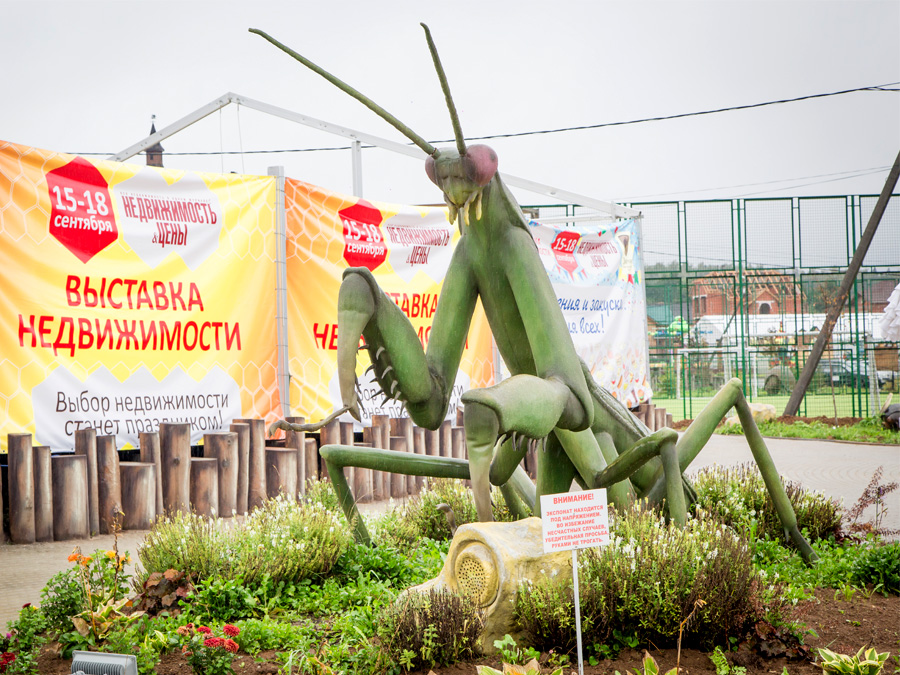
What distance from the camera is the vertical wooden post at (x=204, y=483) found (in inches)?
279

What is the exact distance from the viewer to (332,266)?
27.3 ft

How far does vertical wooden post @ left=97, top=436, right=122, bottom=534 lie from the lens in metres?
6.56

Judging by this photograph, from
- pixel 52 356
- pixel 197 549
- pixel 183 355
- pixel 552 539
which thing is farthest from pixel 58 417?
pixel 552 539

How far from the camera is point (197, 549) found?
4.51 m

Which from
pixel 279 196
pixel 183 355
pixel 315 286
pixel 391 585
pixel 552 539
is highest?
pixel 279 196

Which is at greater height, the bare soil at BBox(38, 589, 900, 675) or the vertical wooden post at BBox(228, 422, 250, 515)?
the vertical wooden post at BBox(228, 422, 250, 515)

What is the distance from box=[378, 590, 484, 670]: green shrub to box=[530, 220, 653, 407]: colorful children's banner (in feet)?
25.0

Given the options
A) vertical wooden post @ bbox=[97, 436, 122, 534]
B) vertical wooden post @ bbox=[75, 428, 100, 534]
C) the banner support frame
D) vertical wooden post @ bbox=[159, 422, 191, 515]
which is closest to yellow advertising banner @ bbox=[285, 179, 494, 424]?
the banner support frame

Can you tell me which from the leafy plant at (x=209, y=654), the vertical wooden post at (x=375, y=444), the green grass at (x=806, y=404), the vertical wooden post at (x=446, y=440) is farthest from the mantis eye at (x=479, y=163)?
the green grass at (x=806, y=404)

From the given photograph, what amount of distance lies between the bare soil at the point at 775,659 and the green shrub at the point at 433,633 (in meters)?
0.05

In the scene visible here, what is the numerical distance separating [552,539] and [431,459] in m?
0.98

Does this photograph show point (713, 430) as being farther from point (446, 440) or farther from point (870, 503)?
point (446, 440)

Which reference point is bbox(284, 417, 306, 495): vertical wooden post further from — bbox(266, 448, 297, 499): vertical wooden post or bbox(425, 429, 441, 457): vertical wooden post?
bbox(425, 429, 441, 457): vertical wooden post

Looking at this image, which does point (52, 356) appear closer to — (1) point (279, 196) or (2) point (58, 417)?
(2) point (58, 417)
